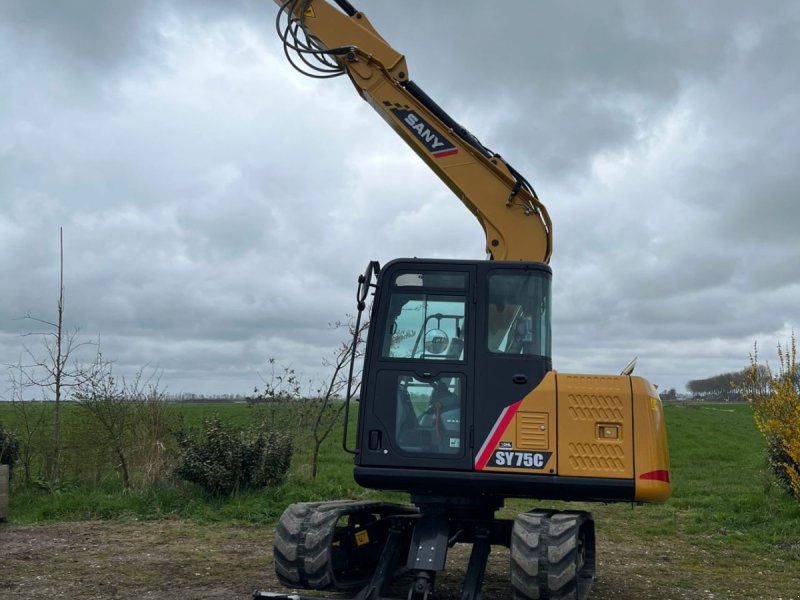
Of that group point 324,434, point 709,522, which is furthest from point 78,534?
point 709,522

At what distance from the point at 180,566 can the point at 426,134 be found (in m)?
5.44

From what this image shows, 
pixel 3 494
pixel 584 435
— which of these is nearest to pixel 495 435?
pixel 584 435

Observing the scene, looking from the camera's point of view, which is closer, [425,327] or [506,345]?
[506,345]

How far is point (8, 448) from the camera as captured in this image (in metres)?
13.7

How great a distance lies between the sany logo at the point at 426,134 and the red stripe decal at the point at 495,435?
2984 millimetres

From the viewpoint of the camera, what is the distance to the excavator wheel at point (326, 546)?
285 inches

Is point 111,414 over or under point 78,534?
over

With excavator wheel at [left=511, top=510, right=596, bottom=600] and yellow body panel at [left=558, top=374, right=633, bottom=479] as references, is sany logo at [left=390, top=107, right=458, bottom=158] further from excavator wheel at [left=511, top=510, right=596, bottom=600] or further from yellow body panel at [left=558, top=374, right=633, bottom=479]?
excavator wheel at [left=511, top=510, right=596, bottom=600]

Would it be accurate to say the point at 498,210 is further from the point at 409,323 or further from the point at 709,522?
the point at 709,522

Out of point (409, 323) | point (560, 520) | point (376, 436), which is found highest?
point (409, 323)

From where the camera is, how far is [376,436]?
22.7 feet

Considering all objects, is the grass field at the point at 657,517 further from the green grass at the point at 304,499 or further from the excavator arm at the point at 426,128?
the excavator arm at the point at 426,128

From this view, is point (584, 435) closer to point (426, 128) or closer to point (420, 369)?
point (420, 369)

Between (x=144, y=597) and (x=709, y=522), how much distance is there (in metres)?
8.73
